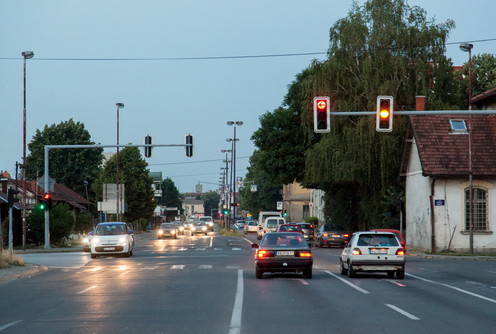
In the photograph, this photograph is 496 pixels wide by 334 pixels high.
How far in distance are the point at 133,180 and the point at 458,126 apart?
59.3m

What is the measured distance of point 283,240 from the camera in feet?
80.3

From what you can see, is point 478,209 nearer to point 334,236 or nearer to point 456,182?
point 456,182

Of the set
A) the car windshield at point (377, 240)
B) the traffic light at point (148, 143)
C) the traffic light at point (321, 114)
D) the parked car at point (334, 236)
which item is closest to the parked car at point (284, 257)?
the car windshield at point (377, 240)

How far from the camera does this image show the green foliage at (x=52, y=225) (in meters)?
52.4

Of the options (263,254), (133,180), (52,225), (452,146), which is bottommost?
(263,254)

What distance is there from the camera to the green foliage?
2064 inches

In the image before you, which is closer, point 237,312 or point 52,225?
point 237,312

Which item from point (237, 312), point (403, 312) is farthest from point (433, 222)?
point (237, 312)

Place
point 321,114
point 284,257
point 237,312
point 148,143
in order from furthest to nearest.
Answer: point 148,143, point 321,114, point 284,257, point 237,312

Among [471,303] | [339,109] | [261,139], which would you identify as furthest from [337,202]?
[471,303]

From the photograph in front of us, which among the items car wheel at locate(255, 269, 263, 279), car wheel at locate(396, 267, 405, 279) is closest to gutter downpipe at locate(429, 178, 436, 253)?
car wheel at locate(396, 267, 405, 279)

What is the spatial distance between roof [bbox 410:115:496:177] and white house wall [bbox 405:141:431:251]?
150 cm

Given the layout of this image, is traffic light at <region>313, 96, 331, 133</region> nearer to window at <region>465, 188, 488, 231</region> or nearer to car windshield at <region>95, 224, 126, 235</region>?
car windshield at <region>95, 224, 126, 235</region>

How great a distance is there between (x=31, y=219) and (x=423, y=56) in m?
27.4
